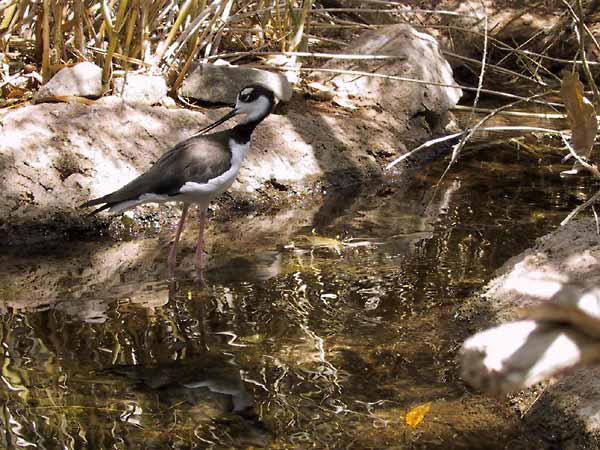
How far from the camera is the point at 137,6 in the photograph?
647 centimetres

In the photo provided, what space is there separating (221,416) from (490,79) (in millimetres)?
7978

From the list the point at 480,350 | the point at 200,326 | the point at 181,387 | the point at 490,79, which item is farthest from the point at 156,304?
the point at 490,79

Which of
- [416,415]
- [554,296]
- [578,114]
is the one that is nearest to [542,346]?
[554,296]

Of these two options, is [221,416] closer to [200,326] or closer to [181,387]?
[181,387]

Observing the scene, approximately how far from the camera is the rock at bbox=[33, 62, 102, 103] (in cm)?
634

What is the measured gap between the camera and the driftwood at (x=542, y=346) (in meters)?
0.88

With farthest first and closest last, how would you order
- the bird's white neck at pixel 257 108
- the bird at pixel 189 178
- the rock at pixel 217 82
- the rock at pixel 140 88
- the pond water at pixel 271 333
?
the rock at pixel 217 82 → the rock at pixel 140 88 → the bird's white neck at pixel 257 108 → the bird at pixel 189 178 → the pond water at pixel 271 333

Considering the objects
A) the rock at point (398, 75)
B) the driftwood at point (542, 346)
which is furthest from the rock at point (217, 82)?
the driftwood at point (542, 346)

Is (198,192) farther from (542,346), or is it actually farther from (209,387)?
(542,346)

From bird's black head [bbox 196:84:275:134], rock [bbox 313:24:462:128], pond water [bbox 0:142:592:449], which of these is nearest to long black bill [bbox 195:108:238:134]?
bird's black head [bbox 196:84:275:134]

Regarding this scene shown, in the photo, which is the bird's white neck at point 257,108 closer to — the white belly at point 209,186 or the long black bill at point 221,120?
the long black bill at point 221,120

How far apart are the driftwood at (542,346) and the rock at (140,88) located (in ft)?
19.1

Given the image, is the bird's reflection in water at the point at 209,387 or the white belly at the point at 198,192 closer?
the bird's reflection in water at the point at 209,387

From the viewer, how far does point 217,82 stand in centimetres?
703
